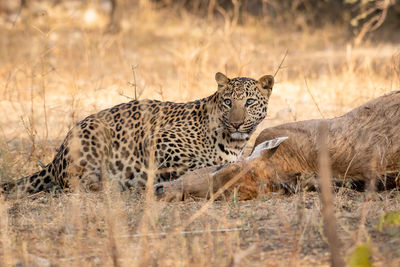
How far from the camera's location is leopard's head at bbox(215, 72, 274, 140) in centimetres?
648

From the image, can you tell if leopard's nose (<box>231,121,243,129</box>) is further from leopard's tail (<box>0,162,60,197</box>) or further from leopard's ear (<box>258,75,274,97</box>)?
leopard's tail (<box>0,162,60,197</box>)

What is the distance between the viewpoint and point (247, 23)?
1833 centimetres

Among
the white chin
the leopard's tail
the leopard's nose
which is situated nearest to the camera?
the leopard's tail

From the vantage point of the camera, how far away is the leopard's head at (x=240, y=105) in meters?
6.48

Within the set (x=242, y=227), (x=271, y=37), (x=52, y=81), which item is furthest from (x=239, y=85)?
(x=271, y=37)

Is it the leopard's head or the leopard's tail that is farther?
the leopard's head

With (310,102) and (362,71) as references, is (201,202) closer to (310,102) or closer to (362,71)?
(310,102)

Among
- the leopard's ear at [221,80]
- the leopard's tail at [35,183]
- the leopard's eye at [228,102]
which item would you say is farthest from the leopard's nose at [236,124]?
the leopard's tail at [35,183]

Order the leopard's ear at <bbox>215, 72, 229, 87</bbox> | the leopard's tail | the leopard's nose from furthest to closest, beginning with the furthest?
the leopard's ear at <bbox>215, 72, 229, 87</bbox>
the leopard's nose
the leopard's tail

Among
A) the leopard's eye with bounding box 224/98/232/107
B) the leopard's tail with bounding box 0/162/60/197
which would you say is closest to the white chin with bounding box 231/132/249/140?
the leopard's eye with bounding box 224/98/232/107

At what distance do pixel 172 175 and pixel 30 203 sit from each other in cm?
143

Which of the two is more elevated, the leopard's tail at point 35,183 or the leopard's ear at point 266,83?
the leopard's ear at point 266,83

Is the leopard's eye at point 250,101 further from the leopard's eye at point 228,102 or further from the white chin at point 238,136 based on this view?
the white chin at point 238,136

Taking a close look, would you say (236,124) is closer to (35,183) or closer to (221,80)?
(221,80)
